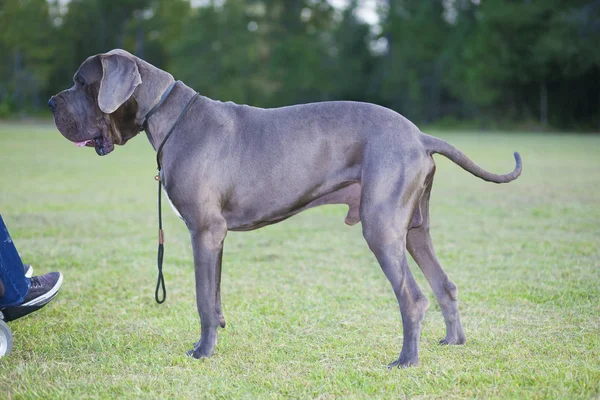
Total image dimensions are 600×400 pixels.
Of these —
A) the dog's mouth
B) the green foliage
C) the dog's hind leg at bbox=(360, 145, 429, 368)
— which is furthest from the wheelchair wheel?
the green foliage

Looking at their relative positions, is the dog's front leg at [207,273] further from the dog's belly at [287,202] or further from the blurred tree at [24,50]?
the blurred tree at [24,50]

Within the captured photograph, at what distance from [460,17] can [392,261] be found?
46.1 meters

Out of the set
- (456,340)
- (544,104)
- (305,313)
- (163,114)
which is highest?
(163,114)

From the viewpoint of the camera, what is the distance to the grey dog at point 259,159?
339cm

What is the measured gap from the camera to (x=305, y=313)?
14.5 ft

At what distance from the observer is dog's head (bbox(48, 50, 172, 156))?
11.5ft

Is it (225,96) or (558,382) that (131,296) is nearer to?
(558,382)

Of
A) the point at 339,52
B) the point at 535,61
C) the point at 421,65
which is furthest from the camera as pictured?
the point at 339,52

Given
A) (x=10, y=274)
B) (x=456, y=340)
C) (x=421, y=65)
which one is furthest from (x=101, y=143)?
(x=421, y=65)

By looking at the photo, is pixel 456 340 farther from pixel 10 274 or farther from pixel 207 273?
pixel 10 274

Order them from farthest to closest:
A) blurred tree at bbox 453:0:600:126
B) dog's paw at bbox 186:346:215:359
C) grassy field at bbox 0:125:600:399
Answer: blurred tree at bbox 453:0:600:126 < dog's paw at bbox 186:346:215:359 < grassy field at bbox 0:125:600:399

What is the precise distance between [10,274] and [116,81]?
1267 mm

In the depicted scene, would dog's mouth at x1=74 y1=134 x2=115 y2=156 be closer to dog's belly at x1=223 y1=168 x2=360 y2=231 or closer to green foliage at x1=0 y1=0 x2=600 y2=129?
dog's belly at x1=223 y1=168 x2=360 y2=231

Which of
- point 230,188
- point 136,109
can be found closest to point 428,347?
point 230,188
